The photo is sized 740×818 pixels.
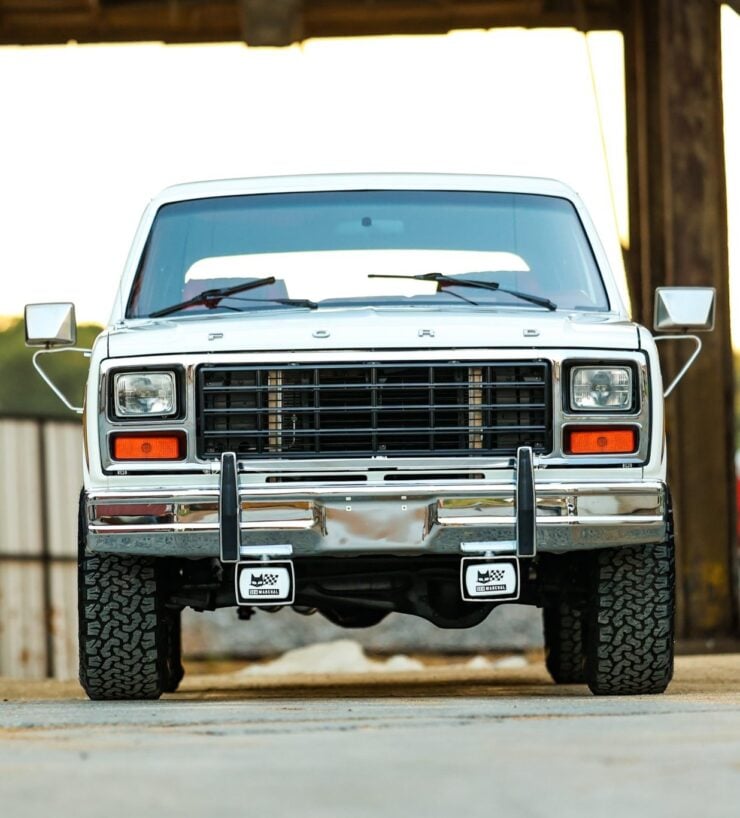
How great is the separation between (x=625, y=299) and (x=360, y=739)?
10.2 feet

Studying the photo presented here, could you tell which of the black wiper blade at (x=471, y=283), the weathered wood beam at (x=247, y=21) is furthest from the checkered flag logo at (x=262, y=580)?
the weathered wood beam at (x=247, y=21)

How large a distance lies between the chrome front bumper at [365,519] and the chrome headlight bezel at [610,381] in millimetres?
265

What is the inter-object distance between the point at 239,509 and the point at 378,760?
220 centimetres

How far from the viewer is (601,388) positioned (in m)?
6.10

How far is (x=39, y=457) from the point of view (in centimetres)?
2667

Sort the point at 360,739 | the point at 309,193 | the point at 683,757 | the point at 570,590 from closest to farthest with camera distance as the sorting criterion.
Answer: the point at 683,757 < the point at 360,739 < the point at 570,590 < the point at 309,193

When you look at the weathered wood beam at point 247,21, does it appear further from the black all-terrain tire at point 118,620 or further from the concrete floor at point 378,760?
the concrete floor at point 378,760

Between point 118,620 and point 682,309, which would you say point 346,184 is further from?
point 118,620

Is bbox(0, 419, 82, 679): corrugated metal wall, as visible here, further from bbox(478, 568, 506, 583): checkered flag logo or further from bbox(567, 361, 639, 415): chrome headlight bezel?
bbox(567, 361, 639, 415): chrome headlight bezel

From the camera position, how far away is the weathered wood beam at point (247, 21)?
13.9m

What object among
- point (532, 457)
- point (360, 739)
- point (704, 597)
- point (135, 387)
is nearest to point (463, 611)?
point (532, 457)

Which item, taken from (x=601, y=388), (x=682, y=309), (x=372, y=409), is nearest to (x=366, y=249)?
(x=372, y=409)

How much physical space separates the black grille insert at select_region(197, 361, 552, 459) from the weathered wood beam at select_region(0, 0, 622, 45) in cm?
813

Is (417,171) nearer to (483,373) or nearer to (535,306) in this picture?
(535,306)
